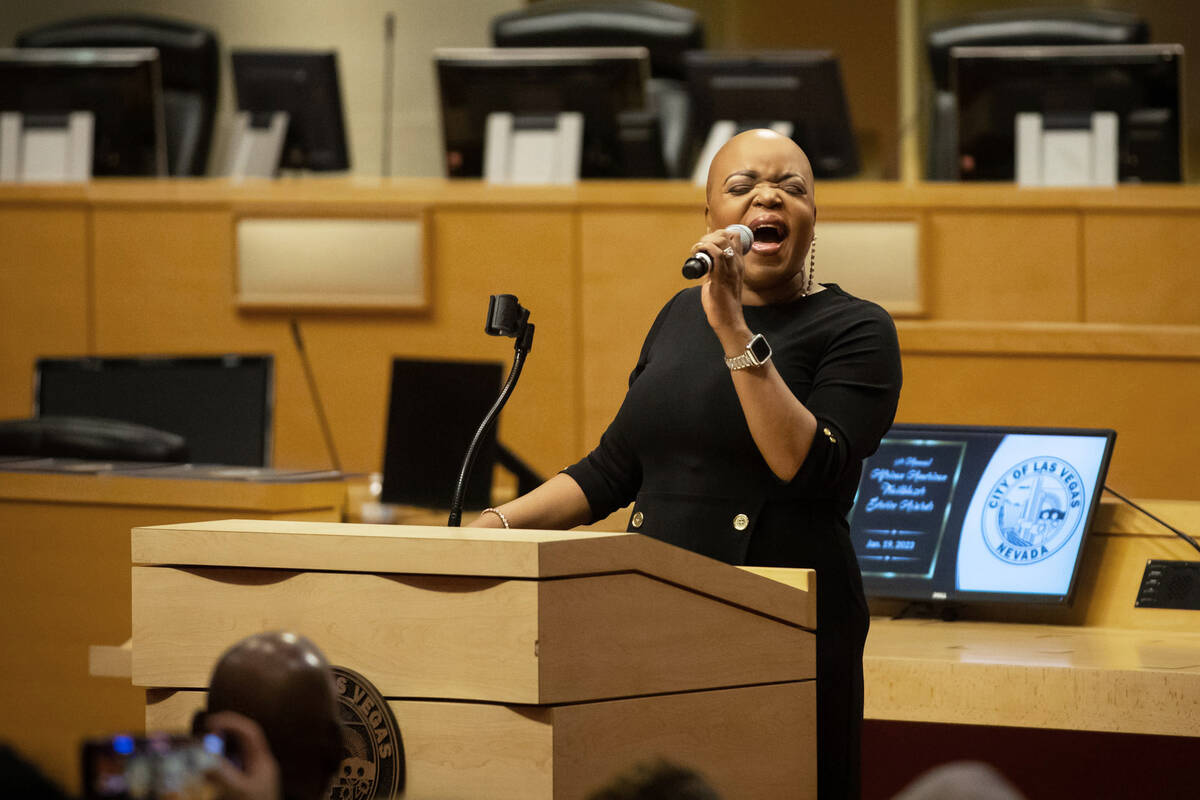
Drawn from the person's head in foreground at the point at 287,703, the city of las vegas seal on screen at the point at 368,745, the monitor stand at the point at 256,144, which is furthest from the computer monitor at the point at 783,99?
the person's head in foreground at the point at 287,703

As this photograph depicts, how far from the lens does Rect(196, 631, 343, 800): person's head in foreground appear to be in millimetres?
1053

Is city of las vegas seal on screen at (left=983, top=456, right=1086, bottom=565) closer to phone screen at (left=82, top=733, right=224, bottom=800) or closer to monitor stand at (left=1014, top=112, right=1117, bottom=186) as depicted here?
phone screen at (left=82, top=733, right=224, bottom=800)

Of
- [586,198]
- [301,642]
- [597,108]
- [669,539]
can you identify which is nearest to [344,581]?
[301,642]

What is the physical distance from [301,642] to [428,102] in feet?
23.4

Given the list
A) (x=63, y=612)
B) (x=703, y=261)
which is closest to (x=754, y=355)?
(x=703, y=261)

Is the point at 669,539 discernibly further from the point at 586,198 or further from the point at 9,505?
the point at 586,198

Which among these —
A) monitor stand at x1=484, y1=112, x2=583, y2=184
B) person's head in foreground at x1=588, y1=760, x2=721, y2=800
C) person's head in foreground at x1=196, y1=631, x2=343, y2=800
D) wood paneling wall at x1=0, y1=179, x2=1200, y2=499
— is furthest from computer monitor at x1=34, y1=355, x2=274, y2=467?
person's head in foreground at x1=588, y1=760, x2=721, y2=800

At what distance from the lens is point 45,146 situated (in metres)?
5.61

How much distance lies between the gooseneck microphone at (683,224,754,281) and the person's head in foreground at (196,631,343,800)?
493 mm

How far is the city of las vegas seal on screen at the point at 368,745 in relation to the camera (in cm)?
136

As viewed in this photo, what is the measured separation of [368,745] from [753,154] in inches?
29.2

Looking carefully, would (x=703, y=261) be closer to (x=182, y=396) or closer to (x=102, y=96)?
(x=182, y=396)

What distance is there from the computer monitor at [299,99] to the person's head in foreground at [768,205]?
13.5ft

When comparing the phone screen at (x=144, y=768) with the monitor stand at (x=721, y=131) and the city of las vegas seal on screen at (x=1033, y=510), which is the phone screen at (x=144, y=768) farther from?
the monitor stand at (x=721, y=131)
